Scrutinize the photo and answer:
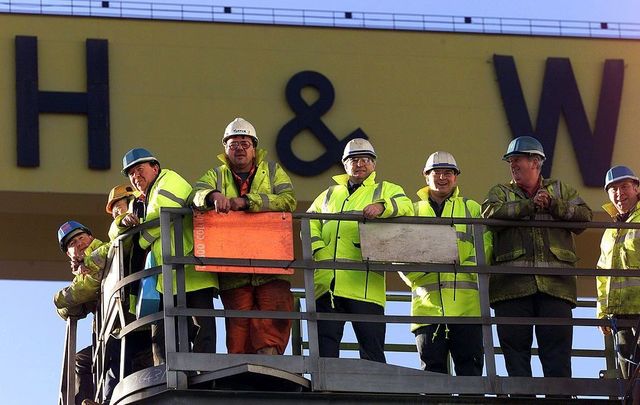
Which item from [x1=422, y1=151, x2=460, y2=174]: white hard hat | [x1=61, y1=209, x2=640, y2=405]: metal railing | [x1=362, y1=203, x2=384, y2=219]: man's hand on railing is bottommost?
[x1=61, y1=209, x2=640, y2=405]: metal railing

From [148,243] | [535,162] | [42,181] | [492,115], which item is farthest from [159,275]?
[492,115]

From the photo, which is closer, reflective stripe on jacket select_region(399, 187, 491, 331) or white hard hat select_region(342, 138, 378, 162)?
reflective stripe on jacket select_region(399, 187, 491, 331)

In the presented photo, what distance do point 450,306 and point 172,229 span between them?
7.59 ft

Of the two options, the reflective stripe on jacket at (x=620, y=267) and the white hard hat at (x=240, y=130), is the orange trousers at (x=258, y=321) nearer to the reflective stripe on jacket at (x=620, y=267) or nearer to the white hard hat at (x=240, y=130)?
the white hard hat at (x=240, y=130)

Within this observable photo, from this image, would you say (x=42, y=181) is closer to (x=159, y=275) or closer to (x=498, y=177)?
(x=498, y=177)

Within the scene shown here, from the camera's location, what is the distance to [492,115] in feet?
74.2

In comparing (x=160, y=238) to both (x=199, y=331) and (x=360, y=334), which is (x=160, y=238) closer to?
(x=199, y=331)

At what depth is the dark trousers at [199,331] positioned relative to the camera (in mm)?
13289

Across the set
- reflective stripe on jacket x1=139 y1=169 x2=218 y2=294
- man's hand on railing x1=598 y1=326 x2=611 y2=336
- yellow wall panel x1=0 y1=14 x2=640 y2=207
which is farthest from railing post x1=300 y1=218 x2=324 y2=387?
yellow wall panel x1=0 y1=14 x2=640 y2=207

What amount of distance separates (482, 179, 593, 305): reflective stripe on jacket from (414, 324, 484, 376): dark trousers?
0.37 metres

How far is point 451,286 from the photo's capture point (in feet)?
46.1

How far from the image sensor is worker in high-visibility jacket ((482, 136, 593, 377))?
45.4 ft

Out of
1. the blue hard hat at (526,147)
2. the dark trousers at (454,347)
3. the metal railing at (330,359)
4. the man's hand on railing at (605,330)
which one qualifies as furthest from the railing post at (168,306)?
the man's hand on railing at (605,330)

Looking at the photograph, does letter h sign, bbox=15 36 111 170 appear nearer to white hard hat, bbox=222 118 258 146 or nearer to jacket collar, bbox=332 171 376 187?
jacket collar, bbox=332 171 376 187
